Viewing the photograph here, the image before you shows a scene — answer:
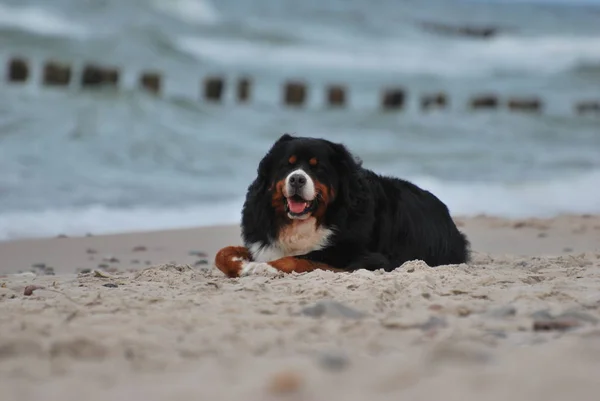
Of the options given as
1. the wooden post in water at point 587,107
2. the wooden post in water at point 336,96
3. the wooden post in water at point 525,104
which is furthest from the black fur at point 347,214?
the wooden post in water at point 587,107

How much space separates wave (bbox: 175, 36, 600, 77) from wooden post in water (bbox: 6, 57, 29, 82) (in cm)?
403

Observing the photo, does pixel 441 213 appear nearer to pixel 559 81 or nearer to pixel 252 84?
pixel 252 84

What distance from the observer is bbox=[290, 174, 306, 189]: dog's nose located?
5.66 m

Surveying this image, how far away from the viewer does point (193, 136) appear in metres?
17.3

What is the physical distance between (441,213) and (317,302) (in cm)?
261

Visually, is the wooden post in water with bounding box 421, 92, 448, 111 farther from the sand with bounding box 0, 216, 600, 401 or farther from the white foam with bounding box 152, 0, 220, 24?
the sand with bounding box 0, 216, 600, 401

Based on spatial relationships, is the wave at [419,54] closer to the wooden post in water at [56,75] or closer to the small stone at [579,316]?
the wooden post in water at [56,75]

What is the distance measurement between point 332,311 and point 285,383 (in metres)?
1.18

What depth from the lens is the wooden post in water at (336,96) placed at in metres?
21.9

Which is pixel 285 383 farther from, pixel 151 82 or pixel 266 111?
pixel 266 111

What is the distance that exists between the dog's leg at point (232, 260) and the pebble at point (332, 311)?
174 centimetres

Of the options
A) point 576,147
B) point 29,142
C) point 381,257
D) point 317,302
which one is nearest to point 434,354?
point 317,302

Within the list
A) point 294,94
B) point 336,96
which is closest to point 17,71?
point 294,94

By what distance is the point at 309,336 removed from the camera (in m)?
3.67
